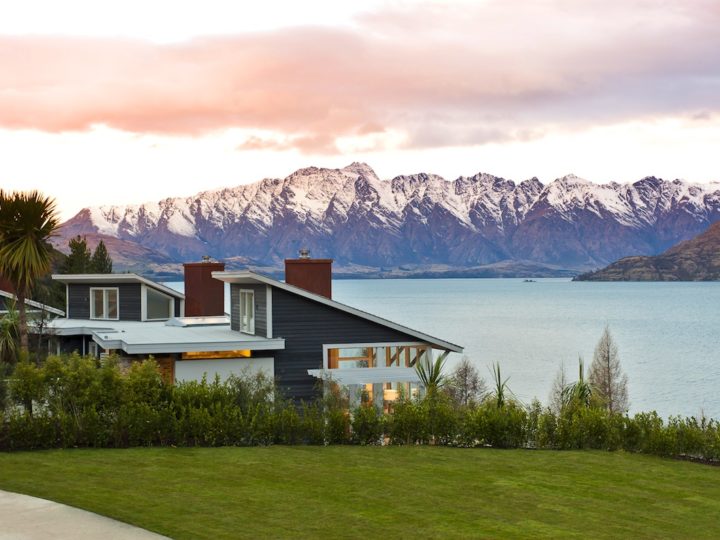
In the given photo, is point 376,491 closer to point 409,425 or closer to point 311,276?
point 409,425

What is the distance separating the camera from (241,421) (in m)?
16.8

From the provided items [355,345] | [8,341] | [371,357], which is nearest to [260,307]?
[355,345]

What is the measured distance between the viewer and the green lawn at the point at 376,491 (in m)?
11.2

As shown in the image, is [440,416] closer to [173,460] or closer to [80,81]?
[173,460]

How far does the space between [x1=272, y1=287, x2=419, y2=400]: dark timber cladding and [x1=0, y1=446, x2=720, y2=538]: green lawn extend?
9.93 meters

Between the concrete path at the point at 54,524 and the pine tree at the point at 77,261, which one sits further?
the pine tree at the point at 77,261

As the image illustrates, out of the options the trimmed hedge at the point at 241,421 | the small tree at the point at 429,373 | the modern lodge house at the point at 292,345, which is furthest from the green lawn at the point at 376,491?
the modern lodge house at the point at 292,345

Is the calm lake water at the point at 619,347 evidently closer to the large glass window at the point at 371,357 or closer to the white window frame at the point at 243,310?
the large glass window at the point at 371,357

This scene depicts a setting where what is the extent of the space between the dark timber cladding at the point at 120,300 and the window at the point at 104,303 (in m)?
0.18

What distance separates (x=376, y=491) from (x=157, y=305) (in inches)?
1037

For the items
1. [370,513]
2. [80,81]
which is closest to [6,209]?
[370,513]

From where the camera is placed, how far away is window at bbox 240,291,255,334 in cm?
2808

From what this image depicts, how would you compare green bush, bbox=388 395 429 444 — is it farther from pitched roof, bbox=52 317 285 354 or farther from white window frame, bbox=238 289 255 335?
white window frame, bbox=238 289 255 335

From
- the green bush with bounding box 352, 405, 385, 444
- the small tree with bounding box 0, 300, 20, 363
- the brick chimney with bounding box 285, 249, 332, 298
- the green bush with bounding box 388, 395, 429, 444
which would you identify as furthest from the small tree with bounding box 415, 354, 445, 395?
the small tree with bounding box 0, 300, 20, 363
